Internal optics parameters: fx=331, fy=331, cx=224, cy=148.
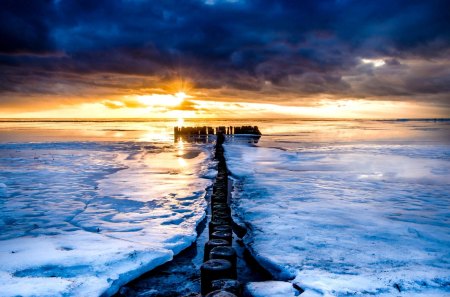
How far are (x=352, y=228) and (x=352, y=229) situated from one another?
0.05 meters

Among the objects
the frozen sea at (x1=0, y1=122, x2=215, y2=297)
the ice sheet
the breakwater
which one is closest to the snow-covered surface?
the ice sheet

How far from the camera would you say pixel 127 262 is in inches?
153

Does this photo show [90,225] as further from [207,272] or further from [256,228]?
[207,272]

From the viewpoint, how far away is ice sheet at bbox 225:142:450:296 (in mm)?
3467

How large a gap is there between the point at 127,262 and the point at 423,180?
8.85 metres

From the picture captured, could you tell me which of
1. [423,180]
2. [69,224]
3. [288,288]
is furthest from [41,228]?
[423,180]

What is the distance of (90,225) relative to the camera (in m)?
5.48

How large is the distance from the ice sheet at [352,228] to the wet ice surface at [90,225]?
1.32 meters

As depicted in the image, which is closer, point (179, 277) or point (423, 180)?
point (179, 277)

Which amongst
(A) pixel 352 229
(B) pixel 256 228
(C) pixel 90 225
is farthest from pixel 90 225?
(A) pixel 352 229

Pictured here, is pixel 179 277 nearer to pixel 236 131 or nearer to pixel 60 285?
pixel 60 285

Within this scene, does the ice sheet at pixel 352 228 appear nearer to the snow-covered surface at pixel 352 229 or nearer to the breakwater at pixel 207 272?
the snow-covered surface at pixel 352 229

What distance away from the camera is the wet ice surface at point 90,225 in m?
3.60

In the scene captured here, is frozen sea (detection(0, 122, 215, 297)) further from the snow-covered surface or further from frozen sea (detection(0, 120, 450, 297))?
the snow-covered surface
